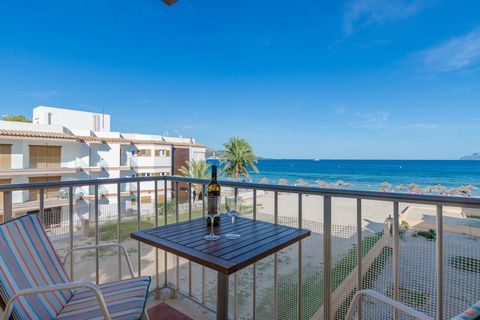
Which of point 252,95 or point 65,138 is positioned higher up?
point 252,95

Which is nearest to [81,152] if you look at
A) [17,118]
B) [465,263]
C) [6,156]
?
[6,156]

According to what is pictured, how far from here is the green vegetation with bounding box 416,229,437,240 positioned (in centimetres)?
123

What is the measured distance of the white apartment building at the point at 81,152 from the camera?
12188 millimetres

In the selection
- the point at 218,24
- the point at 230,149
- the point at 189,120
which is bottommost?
the point at 230,149

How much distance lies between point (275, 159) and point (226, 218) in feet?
194

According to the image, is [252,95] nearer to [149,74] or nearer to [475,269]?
[149,74]

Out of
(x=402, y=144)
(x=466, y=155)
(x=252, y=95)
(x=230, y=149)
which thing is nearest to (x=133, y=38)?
(x=230, y=149)

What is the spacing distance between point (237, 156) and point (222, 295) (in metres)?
17.4

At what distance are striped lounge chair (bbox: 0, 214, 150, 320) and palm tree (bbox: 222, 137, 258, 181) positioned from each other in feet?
56.8

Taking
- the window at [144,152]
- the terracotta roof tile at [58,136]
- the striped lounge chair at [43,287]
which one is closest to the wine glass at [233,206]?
the striped lounge chair at [43,287]

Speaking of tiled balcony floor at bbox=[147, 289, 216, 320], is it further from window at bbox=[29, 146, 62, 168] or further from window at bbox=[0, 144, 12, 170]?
window at bbox=[29, 146, 62, 168]

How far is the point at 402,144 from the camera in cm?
3080

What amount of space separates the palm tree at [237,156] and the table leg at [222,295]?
17.3m

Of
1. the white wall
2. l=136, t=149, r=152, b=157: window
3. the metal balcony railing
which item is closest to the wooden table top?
the metal balcony railing
